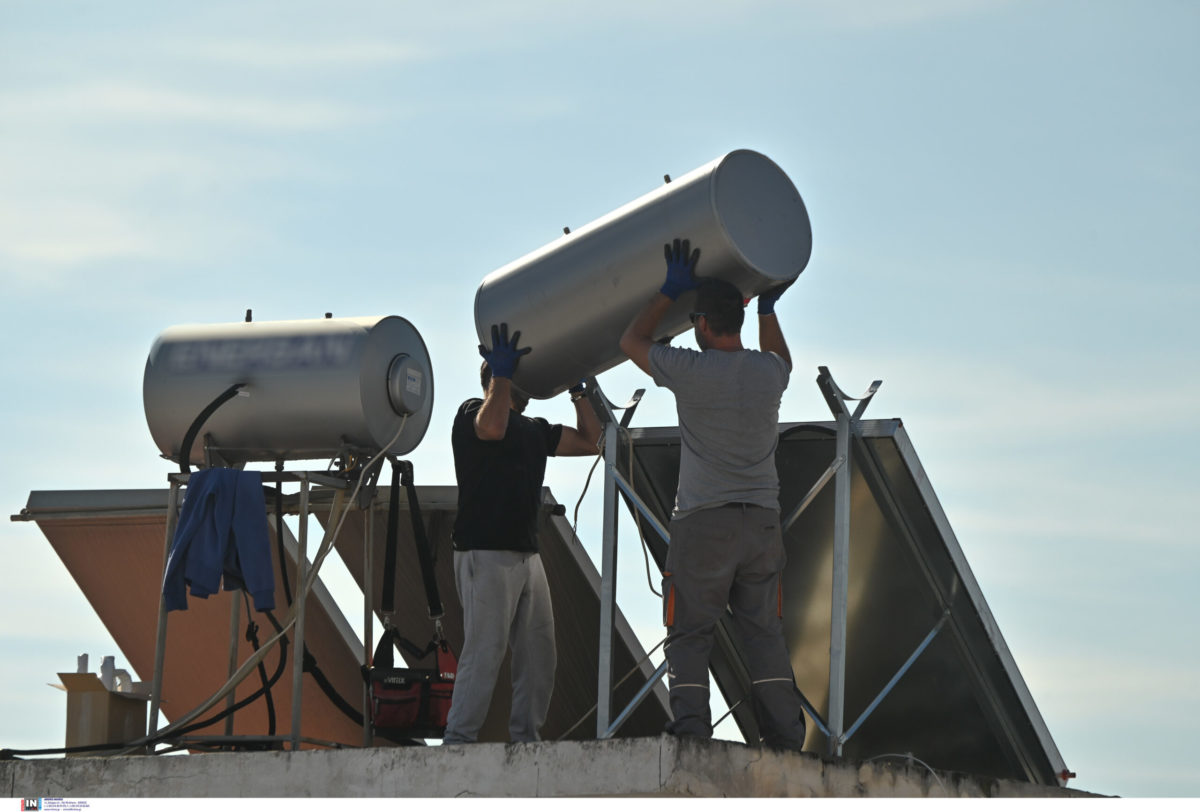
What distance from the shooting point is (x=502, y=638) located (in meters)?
7.20

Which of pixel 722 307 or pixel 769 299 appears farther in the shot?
pixel 769 299

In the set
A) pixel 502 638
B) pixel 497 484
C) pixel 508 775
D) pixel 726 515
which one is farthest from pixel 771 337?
pixel 508 775

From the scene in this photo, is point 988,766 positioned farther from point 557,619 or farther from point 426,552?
point 426,552

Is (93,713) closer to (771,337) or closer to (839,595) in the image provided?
(839,595)

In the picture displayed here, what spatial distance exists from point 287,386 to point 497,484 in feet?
5.26

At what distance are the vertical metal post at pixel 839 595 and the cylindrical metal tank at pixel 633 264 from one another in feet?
2.65

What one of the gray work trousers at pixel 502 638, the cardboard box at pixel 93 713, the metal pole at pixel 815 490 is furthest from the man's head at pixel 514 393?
the cardboard box at pixel 93 713

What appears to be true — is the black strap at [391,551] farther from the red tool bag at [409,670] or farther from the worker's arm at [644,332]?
the worker's arm at [644,332]

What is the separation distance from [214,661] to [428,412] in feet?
6.85

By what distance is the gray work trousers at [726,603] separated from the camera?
20.5 ft

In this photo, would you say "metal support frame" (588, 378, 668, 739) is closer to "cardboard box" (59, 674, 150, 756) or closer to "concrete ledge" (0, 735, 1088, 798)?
"concrete ledge" (0, 735, 1088, 798)

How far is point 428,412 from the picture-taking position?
8.92m

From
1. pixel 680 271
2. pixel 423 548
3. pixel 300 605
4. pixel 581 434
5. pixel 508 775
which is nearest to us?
pixel 508 775

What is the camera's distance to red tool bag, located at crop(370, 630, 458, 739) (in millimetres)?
8000
